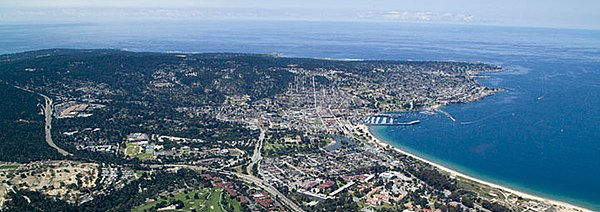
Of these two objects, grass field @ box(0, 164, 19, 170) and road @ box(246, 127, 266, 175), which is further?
road @ box(246, 127, 266, 175)

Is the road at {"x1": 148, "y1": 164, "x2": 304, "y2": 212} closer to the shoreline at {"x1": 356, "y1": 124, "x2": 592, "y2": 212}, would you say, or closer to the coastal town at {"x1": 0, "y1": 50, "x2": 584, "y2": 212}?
the coastal town at {"x1": 0, "y1": 50, "x2": 584, "y2": 212}

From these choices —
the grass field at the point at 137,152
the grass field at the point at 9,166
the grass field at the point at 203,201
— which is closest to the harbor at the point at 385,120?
the grass field at the point at 137,152

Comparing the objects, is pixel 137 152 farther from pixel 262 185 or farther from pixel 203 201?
pixel 203 201

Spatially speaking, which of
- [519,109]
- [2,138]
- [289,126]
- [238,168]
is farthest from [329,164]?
[519,109]

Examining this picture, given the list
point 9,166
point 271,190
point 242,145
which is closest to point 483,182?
point 271,190

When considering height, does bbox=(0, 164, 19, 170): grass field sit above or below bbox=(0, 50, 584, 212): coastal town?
below

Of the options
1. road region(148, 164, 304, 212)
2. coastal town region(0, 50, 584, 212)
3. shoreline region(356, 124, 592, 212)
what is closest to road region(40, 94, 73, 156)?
coastal town region(0, 50, 584, 212)
